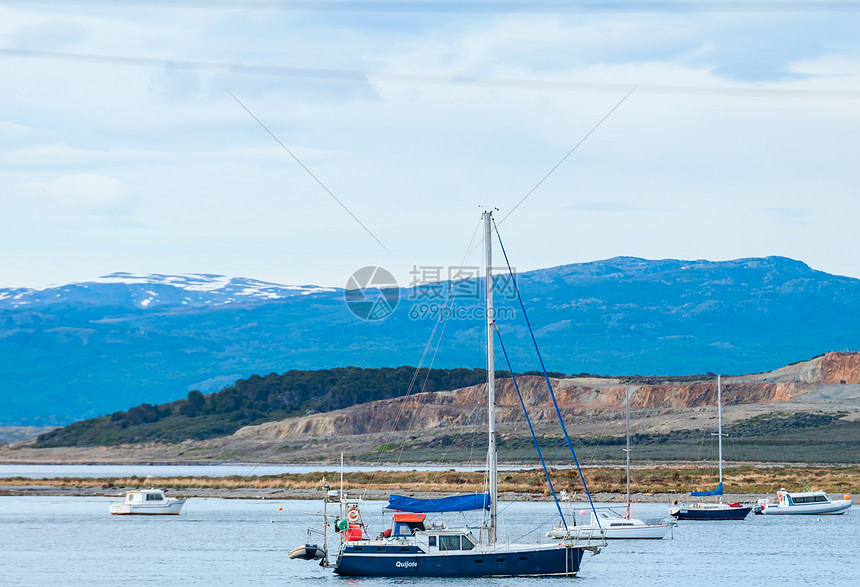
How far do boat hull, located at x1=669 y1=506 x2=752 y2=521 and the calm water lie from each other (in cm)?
66

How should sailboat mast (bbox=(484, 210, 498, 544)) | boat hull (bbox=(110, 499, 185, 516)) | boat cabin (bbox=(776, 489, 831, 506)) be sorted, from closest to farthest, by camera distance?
sailboat mast (bbox=(484, 210, 498, 544)), boat cabin (bbox=(776, 489, 831, 506)), boat hull (bbox=(110, 499, 185, 516))

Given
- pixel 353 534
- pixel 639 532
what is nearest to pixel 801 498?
pixel 639 532

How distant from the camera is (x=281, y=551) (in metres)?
64.1

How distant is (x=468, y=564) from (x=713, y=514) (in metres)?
37.1

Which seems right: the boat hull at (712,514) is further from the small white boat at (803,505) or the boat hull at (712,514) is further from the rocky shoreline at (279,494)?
the rocky shoreline at (279,494)

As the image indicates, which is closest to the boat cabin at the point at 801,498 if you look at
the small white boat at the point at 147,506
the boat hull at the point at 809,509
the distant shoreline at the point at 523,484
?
the boat hull at the point at 809,509

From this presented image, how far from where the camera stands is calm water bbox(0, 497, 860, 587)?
52.9 meters

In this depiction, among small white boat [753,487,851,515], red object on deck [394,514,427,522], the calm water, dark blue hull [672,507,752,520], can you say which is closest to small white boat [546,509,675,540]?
the calm water

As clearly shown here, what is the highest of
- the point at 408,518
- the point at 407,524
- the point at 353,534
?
the point at 408,518

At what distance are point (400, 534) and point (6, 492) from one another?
74852 millimetres

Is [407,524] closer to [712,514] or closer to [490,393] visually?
[490,393]

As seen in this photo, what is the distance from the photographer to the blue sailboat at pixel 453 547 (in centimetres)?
4728

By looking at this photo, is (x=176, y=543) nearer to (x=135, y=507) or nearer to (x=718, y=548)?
(x=135, y=507)

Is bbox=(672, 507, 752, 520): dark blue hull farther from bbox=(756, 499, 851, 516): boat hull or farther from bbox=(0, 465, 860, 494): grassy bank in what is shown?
bbox=(0, 465, 860, 494): grassy bank
